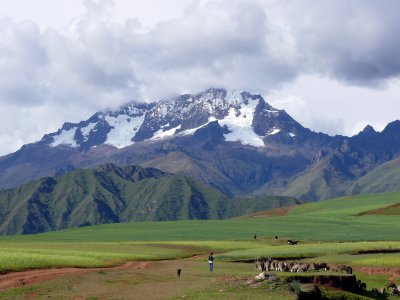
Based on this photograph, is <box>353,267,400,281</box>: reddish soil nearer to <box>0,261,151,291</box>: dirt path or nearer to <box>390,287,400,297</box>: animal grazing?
<box>390,287,400,297</box>: animal grazing

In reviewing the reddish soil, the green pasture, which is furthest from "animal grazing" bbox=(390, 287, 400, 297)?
the green pasture

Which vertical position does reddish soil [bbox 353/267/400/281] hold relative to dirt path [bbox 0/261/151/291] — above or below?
below

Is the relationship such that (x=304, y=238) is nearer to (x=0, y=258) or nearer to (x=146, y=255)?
(x=146, y=255)

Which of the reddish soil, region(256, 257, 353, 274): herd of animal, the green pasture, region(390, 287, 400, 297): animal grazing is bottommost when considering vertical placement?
region(390, 287, 400, 297): animal grazing

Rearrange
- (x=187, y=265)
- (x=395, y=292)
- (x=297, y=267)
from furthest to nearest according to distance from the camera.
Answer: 1. (x=187, y=265)
2. (x=297, y=267)
3. (x=395, y=292)

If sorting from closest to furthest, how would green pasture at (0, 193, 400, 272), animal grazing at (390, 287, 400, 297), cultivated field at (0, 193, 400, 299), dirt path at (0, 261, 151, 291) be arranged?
cultivated field at (0, 193, 400, 299)
dirt path at (0, 261, 151, 291)
animal grazing at (390, 287, 400, 297)
green pasture at (0, 193, 400, 272)

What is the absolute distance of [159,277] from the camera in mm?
74562

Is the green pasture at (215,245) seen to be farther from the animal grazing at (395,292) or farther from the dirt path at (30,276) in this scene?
the animal grazing at (395,292)

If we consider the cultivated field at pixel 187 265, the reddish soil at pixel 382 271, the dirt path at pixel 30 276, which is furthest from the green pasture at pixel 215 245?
the dirt path at pixel 30 276

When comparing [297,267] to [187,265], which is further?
[187,265]

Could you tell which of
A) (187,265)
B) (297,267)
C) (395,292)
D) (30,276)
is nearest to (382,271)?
(297,267)

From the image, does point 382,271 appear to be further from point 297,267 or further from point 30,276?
point 30,276

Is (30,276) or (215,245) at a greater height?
(215,245)

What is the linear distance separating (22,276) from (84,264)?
14.1m
